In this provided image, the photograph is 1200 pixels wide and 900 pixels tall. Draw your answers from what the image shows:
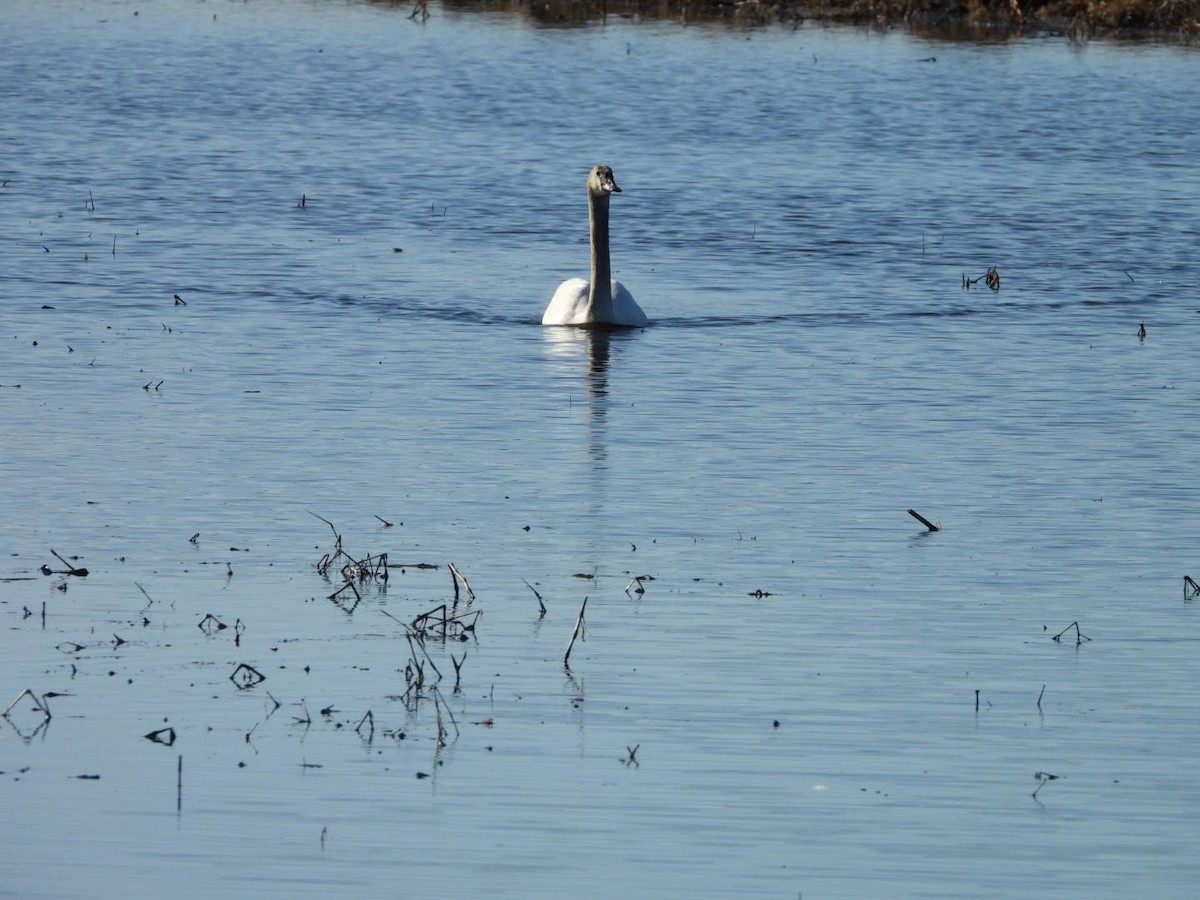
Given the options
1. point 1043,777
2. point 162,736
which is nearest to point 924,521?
point 1043,777

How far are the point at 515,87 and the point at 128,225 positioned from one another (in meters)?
14.8

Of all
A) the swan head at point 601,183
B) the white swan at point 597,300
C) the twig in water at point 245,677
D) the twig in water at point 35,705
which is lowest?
the white swan at point 597,300

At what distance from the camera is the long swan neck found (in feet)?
59.9

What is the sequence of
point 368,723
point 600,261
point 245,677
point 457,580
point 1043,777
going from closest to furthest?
point 1043,777 < point 368,723 < point 245,677 < point 457,580 < point 600,261

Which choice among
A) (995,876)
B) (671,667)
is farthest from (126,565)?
(995,876)

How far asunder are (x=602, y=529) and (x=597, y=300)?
728cm

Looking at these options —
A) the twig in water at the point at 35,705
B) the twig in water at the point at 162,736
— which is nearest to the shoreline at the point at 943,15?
the twig in water at the point at 35,705

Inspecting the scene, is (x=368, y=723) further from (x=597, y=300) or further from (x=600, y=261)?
(x=600, y=261)

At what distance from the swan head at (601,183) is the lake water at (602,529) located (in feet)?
3.76

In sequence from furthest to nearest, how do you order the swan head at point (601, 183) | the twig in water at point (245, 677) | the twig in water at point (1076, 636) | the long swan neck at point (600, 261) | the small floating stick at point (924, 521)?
the swan head at point (601, 183) < the long swan neck at point (600, 261) < the small floating stick at point (924, 521) < the twig in water at point (1076, 636) < the twig in water at point (245, 677)

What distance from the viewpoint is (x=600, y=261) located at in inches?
725

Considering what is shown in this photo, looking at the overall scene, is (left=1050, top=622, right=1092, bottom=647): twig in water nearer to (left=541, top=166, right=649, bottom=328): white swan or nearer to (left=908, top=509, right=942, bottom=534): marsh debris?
(left=908, top=509, right=942, bottom=534): marsh debris

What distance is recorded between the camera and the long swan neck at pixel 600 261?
59.9ft

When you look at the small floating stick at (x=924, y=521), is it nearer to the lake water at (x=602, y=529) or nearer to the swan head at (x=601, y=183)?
the lake water at (x=602, y=529)
